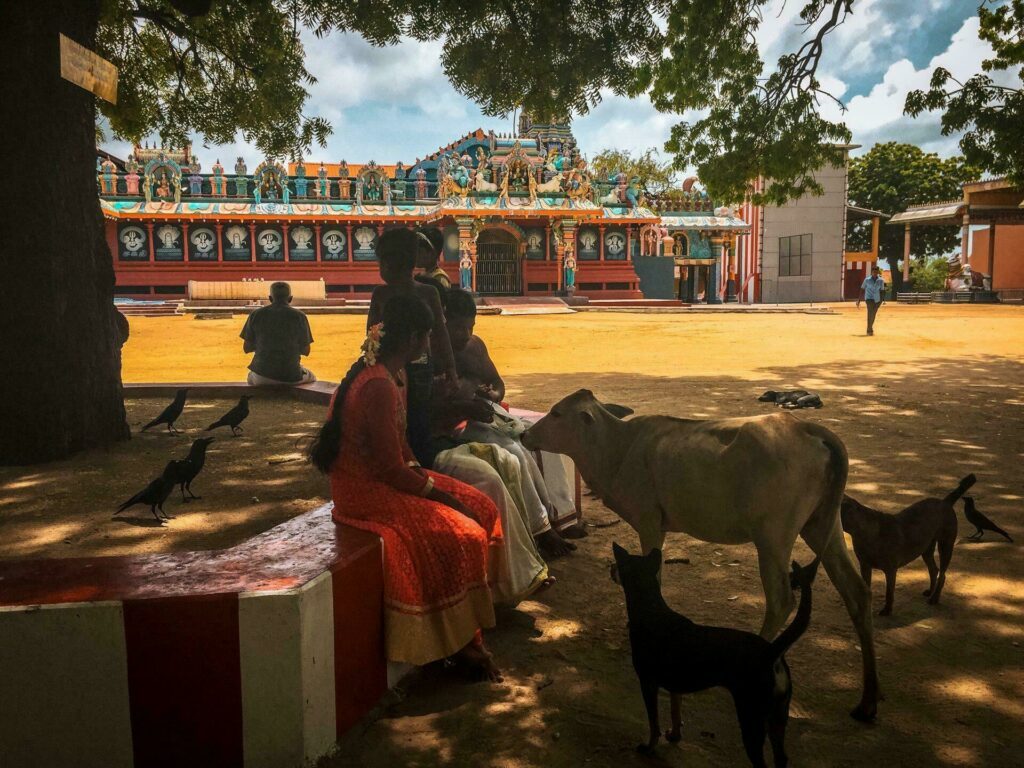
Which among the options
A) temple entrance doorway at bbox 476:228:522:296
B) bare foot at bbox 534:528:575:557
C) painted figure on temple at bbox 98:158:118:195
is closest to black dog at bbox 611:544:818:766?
bare foot at bbox 534:528:575:557

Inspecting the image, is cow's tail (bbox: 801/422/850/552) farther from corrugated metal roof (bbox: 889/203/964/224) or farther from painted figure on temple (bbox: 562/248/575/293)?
corrugated metal roof (bbox: 889/203/964/224)

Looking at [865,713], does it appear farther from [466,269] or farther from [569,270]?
[569,270]

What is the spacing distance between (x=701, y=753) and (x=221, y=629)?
156cm

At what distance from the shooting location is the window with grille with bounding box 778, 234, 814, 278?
4016 centimetres

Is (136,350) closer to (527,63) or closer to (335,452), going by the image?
(527,63)

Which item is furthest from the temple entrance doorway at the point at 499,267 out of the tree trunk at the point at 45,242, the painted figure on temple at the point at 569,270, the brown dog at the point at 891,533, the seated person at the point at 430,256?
the brown dog at the point at 891,533

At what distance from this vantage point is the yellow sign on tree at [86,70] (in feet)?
16.8

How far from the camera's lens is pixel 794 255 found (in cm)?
4041

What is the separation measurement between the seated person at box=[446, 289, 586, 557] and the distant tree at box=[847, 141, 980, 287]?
46.7 metres

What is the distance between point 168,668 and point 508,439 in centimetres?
208

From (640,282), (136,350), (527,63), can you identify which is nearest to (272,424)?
(527,63)

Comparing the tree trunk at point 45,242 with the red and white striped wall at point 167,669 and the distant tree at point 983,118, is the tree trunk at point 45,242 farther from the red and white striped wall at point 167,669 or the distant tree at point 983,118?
the distant tree at point 983,118

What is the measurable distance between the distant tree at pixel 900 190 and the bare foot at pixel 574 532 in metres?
46.5

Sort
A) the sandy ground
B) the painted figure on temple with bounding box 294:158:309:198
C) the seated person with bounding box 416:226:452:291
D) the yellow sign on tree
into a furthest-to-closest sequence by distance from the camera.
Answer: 1. the painted figure on temple with bounding box 294:158:309:198
2. the yellow sign on tree
3. the seated person with bounding box 416:226:452:291
4. the sandy ground
